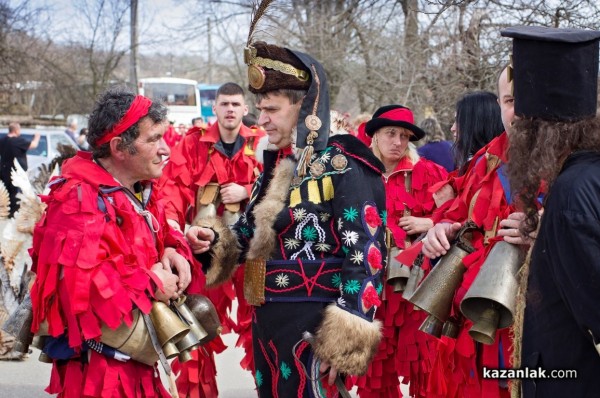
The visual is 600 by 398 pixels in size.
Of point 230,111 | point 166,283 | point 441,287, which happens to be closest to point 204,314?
point 166,283

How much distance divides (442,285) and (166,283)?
1.16m

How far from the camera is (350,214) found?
134 inches

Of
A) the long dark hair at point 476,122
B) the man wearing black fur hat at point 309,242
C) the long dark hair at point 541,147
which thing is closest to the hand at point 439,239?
the man wearing black fur hat at point 309,242

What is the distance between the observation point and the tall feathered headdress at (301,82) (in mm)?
3607

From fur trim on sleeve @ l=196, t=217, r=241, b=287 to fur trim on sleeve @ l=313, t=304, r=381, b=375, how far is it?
0.78 m

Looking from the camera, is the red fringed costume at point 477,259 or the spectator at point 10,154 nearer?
the red fringed costume at point 477,259

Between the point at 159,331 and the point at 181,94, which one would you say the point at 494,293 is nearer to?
the point at 159,331

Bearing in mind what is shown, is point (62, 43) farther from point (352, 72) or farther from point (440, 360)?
point (440, 360)

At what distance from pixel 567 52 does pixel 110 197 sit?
1.94 meters

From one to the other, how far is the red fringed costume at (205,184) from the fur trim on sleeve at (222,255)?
1689 mm

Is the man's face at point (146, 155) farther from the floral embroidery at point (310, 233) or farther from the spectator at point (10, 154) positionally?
the spectator at point (10, 154)

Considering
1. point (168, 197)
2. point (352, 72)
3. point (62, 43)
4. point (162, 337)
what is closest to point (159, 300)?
point (162, 337)

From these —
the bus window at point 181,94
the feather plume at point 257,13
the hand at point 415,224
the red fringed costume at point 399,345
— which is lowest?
the red fringed costume at point 399,345

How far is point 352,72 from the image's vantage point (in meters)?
16.2
